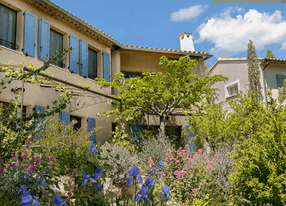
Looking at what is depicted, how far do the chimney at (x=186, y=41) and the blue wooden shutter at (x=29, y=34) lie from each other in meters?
10.6

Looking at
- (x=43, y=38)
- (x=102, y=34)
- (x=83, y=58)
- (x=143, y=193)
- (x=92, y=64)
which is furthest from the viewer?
(x=92, y=64)

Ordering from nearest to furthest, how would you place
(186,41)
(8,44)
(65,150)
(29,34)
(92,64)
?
(65,150)
(8,44)
(29,34)
(92,64)
(186,41)

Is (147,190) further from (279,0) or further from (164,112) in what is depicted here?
(164,112)

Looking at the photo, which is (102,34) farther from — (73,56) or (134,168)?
(134,168)

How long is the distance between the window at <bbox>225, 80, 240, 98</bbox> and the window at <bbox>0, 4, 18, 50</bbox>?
47.3 ft

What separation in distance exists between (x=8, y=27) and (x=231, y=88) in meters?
15.4

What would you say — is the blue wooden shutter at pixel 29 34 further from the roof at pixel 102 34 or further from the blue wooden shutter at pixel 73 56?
the blue wooden shutter at pixel 73 56

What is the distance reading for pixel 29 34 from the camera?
8.51 meters

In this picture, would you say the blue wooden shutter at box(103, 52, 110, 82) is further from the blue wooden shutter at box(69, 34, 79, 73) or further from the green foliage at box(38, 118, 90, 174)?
the green foliage at box(38, 118, 90, 174)

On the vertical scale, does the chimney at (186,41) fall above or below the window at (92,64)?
above

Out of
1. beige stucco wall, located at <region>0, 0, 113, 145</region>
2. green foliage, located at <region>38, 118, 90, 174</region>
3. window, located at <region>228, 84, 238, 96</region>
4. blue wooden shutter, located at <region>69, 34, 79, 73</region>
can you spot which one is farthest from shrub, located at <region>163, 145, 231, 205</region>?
window, located at <region>228, 84, 238, 96</region>

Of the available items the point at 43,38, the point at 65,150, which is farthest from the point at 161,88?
the point at 65,150

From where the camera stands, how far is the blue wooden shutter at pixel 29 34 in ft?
27.5

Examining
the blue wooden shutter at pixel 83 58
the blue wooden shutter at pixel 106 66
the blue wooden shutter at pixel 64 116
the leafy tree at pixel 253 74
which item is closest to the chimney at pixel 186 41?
the leafy tree at pixel 253 74
